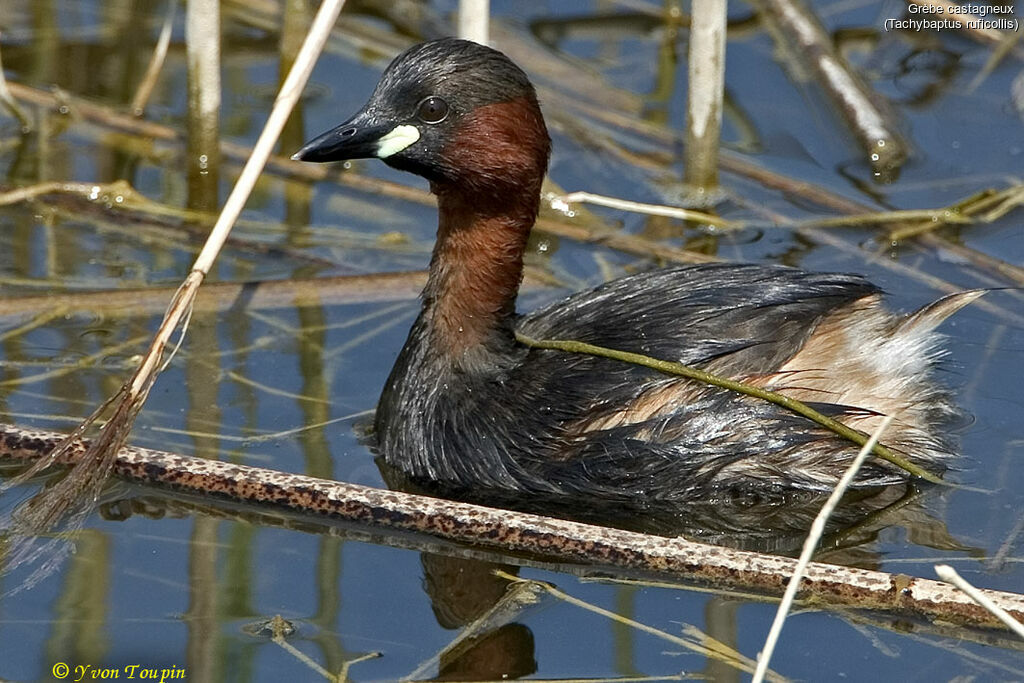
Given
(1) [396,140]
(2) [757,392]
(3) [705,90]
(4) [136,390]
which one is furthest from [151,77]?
(2) [757,392]

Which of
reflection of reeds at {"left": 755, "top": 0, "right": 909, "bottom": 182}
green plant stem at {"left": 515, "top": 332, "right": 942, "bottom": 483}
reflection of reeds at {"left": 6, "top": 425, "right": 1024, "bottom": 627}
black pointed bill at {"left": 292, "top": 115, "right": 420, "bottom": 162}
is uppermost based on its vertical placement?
reflection of reeds at {"left": 755, "top": 0, "right": 909, "bottom": 182}

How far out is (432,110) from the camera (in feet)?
16.8

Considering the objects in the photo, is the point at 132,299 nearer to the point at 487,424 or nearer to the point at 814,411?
the point at 487,424

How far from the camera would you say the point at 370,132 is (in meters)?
5.06

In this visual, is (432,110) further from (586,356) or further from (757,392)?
(757,392)

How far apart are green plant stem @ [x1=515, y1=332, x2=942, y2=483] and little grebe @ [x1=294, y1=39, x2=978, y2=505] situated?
7 centimetres

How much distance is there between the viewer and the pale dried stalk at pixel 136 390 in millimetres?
4234

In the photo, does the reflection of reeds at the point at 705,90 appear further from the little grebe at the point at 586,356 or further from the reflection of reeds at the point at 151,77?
the reflection of reeds at the point at 151,77

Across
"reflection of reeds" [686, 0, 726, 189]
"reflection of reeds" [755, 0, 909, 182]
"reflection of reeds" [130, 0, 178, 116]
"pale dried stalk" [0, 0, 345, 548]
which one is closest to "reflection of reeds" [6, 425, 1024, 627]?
"pale dried stalk" [0, 0, 345, 548]

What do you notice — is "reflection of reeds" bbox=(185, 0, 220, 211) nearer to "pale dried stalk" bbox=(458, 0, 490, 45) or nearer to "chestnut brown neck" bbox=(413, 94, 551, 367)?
"pale dried stalk" bbox=(458, 0, 490, 45)

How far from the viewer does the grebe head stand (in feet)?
16.6

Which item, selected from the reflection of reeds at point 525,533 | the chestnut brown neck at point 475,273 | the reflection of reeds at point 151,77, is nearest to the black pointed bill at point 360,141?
the chestnut brown neck at point 475,273

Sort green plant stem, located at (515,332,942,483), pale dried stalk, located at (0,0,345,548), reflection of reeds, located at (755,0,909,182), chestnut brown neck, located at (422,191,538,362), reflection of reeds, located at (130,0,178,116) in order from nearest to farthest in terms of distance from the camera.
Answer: pale dried stalk, located at (0,0,345,548) → green plant stem, located at (515,332,942,483) → chestnut brown neck, located at (422,191,538,362) → reflection of reeds, located at (755,0,909,182) → reflection of reeds, located at (130,0,178,116)

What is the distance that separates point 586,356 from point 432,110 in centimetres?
92
